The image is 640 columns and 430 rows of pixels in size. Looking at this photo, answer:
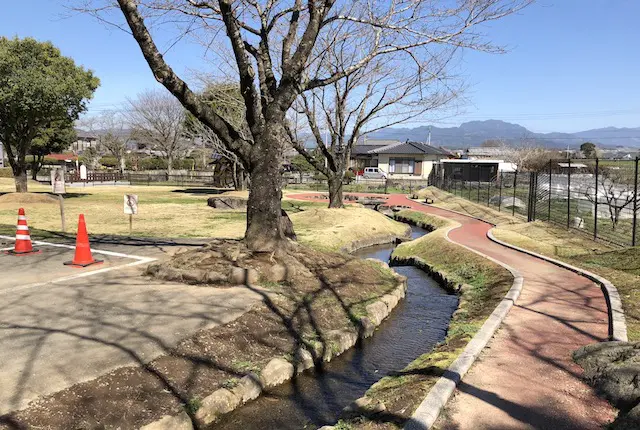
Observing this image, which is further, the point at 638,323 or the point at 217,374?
the point at 638,323

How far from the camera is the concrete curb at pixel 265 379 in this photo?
3.81 meters

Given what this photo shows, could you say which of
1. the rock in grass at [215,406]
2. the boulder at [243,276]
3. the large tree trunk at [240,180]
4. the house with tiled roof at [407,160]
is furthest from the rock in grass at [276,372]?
the house with tiled roof at [407,160]

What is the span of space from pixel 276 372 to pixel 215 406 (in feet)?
3.04

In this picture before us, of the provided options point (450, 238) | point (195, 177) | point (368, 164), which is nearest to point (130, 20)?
point (450, 238)

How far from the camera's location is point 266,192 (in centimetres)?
799

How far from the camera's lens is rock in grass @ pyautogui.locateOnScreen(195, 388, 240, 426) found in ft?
13.2

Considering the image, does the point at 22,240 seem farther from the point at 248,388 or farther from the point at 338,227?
the point at 338,227

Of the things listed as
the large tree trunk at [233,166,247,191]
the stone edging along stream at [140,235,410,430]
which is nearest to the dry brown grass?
the stone edging along stream at [140,235,410,430]

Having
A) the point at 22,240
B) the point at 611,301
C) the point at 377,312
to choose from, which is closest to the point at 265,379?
the point at 377,312

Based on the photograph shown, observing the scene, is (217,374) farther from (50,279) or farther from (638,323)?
(638,323)

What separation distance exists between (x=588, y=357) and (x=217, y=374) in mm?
3787

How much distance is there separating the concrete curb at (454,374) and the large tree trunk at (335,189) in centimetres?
1232

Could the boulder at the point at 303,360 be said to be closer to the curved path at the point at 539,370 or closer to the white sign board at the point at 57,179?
the curved path at the point at 539,370

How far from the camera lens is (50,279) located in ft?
23.8
